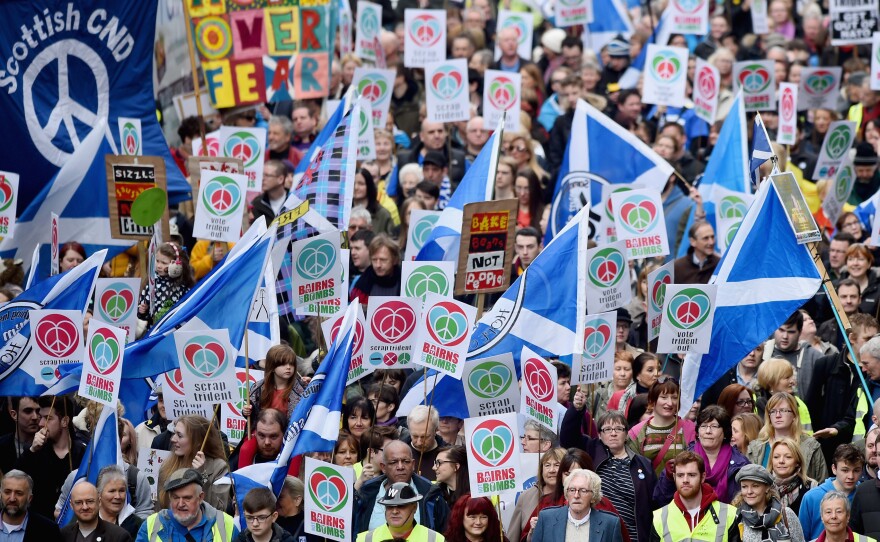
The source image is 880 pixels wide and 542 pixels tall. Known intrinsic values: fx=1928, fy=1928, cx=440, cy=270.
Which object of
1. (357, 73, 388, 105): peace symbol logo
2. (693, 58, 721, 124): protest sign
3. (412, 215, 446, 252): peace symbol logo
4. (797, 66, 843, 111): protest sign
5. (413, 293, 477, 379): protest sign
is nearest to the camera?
(413, 293, 477, 379): protest sign

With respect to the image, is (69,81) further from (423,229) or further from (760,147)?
(760,147)

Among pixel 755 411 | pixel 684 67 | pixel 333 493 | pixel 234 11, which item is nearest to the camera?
pixel 333 493

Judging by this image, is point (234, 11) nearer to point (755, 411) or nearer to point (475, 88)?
point (475, 88)

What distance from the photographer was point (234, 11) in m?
19.9

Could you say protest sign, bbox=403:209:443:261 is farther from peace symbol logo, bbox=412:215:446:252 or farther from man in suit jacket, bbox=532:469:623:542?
man in suit jacket, bbox=532:469:623:542

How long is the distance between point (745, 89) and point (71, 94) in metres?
7.76

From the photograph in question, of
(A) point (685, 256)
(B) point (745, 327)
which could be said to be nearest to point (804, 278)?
(B) point (745, 327)

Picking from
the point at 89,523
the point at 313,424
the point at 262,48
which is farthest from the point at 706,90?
the point at 89,523

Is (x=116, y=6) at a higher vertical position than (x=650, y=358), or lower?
higher

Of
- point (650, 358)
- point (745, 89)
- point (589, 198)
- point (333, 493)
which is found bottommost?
point (333, 493)

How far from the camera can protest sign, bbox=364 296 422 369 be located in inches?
557

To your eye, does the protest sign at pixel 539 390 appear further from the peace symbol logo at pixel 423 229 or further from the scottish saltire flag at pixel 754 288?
the peace symbol logo at pixel 423 229

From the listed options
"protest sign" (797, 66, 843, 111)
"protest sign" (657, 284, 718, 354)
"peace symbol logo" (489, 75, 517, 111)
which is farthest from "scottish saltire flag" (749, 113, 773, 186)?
"protest sign" (797, 66, 843, 111)

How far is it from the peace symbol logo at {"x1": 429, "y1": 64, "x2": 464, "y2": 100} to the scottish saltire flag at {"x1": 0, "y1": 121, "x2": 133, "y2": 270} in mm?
4240
